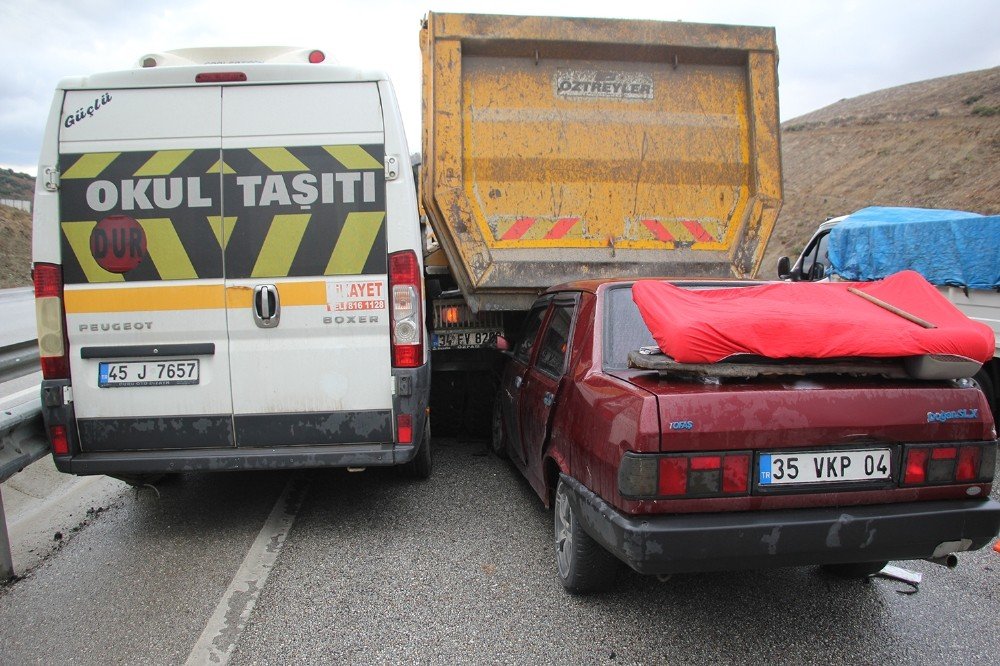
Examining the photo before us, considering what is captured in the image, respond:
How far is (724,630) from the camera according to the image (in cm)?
306

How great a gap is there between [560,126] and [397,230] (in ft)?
7.04

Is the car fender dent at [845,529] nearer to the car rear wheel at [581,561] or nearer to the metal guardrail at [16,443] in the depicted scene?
the car rear wheel at [581,561]

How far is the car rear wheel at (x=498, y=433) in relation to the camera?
550cm

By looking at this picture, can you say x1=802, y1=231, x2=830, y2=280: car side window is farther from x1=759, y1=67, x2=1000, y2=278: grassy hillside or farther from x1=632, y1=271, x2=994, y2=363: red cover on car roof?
x1=759, y1=67, x2=1000, y2=278: grassy hillside

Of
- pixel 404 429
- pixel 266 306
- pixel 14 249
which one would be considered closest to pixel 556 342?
pixel 404 429

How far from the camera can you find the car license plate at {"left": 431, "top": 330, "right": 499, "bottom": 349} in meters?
5.96

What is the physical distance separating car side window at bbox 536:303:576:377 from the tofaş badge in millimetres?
2403

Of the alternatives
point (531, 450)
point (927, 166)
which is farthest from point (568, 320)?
point (927, 166)

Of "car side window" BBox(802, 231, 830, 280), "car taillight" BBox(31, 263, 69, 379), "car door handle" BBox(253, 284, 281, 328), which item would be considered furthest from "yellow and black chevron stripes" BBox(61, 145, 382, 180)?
"car side window" BBox(802, 231, 830, 280)

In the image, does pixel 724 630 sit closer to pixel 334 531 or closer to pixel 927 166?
pixel 334 531

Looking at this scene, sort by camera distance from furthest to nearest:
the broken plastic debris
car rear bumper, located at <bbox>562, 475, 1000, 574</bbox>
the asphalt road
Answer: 1. the broken plastic debris
2. the asphalt road
3. car rear bumper, located at <bbox>562, 475, 1000, 574</bbox>

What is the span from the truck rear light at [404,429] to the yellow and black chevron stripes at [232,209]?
895 millimetres

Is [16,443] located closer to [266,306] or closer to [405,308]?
[266,306]

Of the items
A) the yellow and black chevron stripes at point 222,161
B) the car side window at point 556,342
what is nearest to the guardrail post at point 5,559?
the yellow and black chevron stripes at point 222,161
